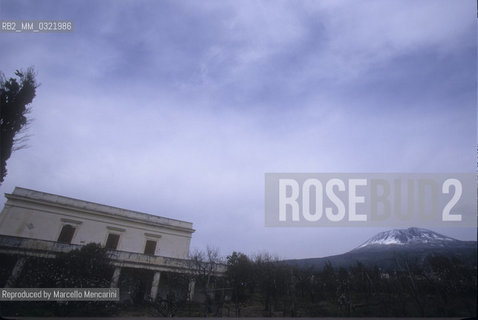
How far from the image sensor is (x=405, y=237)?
202 ft

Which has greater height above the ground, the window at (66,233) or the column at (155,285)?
the window at (66,233)

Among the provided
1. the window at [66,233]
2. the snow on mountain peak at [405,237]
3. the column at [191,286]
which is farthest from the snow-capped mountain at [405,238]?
the window at [66,233]

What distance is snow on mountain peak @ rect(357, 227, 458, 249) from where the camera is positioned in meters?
54.0

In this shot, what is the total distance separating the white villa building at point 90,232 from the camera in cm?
1709

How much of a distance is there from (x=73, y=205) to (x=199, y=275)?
12.1 m

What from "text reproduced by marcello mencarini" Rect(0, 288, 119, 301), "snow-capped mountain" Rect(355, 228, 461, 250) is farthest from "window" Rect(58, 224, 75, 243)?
"snow-capped mountain" Rect(355, 228, 461, 250)

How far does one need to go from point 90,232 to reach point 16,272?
6089mm

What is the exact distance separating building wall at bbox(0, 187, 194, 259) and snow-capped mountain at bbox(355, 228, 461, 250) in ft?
169

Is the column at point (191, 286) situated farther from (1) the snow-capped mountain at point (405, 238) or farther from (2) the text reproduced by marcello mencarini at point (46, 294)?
(1) the snow-capped mountain at point (405, 238)

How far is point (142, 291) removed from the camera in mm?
18641

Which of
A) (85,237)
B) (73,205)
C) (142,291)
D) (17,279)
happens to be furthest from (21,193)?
(142,291)

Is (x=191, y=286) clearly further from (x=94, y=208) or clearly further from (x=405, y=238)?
(x=405, y=238)

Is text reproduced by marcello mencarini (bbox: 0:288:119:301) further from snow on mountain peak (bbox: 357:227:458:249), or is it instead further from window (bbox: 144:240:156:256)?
snow on mountain peak (bbox: 357:227:458:249)

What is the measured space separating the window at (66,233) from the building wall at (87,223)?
23 centimetres
